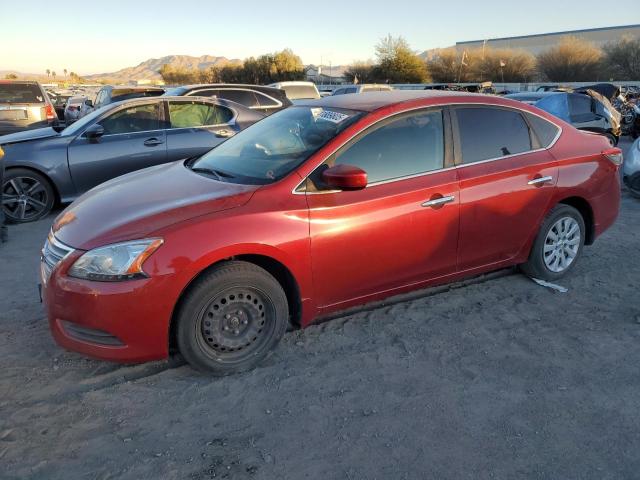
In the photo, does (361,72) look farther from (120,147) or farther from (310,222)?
(310,222)

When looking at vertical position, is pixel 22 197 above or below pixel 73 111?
below

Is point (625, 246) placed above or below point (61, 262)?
below

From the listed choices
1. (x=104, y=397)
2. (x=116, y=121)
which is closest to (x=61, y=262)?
(x=104, y=397)

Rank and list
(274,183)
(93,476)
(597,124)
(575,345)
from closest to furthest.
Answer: (93,476), (274,183), (575,345), (597,124)

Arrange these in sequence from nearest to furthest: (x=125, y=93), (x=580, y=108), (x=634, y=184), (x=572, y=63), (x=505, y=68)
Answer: (x=634, y=184), (x=580, y=108), (x=125, y=93), (x=572, y=63), (x=505, y=68)

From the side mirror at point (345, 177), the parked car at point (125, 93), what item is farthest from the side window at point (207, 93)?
the side mirror at point (345, 177)

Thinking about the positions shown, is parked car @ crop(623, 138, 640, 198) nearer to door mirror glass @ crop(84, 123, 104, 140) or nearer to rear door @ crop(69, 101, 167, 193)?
rear door @ crop(69, 101, 167, 193)

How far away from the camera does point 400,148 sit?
3.71 meters

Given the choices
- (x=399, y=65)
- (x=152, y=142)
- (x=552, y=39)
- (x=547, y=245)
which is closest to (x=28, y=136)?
(x=152, y=142)

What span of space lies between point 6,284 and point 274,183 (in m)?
2.95

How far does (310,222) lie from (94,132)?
4.80m

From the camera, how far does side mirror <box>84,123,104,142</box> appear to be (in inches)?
269

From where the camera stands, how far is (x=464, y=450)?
2.58m

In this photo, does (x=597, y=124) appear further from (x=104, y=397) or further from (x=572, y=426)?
(x=104, y=397)
